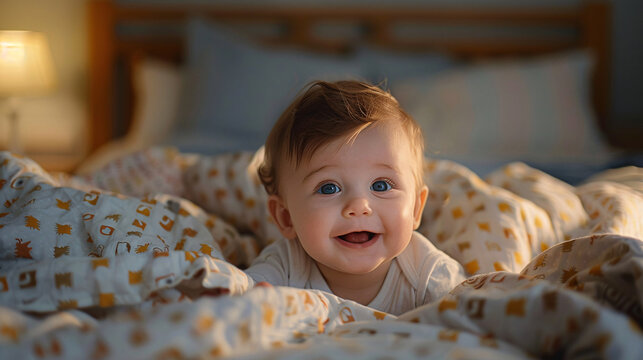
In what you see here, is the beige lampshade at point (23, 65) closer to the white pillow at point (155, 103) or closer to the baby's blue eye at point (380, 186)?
the white pillow at point (155, 103)

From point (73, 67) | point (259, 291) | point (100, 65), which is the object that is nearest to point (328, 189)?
point (259, 291)

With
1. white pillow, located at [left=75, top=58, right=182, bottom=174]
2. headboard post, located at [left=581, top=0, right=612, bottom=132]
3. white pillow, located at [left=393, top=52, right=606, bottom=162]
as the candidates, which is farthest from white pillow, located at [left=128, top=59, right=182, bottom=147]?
headboard post, located at [left=581, top=0, right=612, bottom=132]

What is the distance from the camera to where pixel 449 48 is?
9.00 feet

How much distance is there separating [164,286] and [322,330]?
0.18m

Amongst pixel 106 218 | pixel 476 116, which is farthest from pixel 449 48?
pixel 106 218

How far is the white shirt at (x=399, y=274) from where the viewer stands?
85 centimetres

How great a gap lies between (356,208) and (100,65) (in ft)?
7.57

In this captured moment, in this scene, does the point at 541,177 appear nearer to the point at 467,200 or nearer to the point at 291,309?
the point at 467,200

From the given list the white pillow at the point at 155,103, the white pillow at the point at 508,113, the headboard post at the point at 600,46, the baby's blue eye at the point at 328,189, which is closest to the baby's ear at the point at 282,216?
the baby's blue eye at the point at 328,189

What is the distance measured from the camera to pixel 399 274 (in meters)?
0.90

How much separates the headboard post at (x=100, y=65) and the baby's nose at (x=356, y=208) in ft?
7.39

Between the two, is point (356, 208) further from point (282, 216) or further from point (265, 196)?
point (265, 196)

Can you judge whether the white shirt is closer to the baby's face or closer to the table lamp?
the baby's face

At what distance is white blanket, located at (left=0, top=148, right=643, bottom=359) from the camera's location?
0.47m
